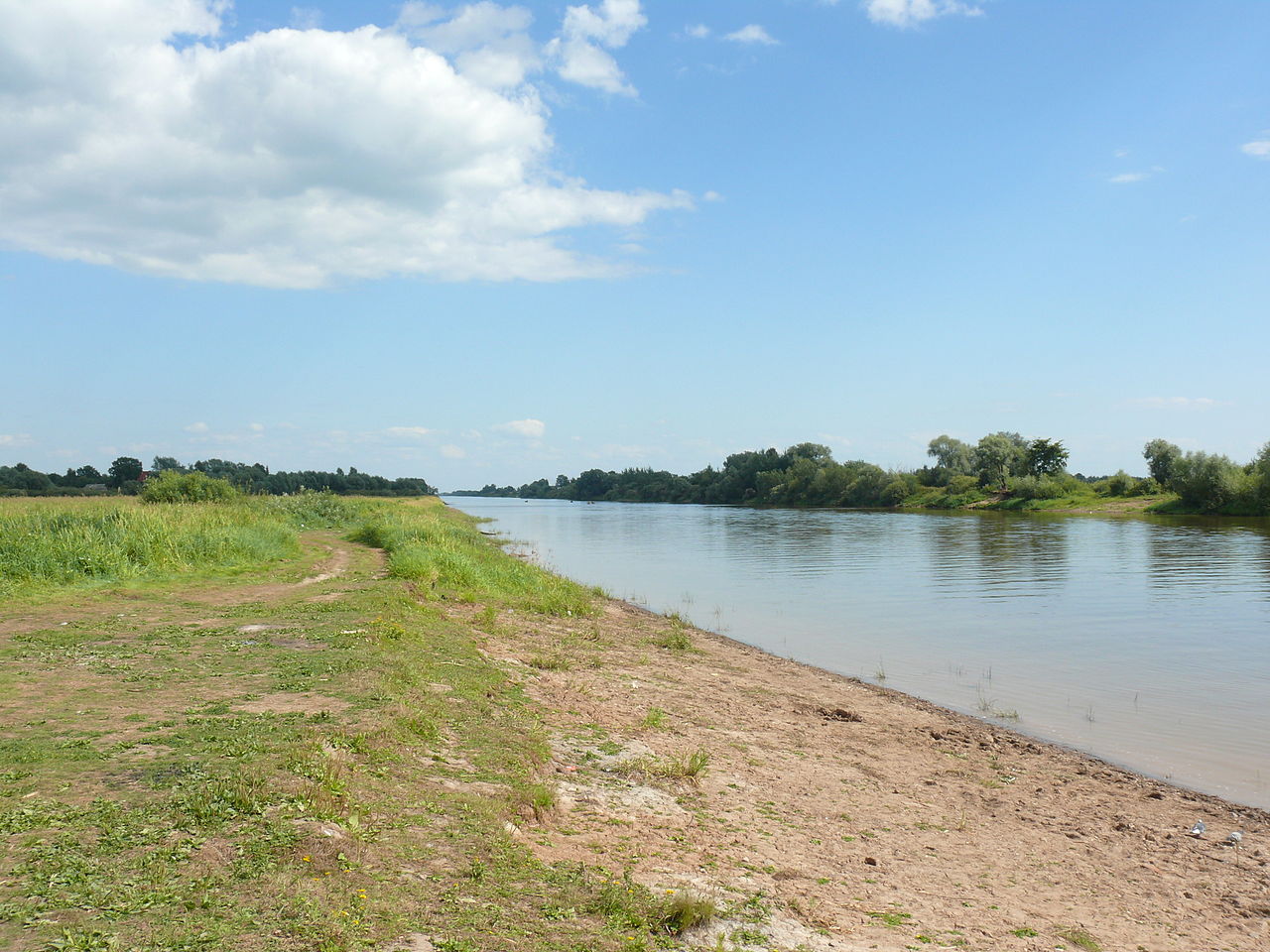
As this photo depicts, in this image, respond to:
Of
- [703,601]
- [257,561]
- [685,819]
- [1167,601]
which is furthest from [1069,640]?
[257,561]

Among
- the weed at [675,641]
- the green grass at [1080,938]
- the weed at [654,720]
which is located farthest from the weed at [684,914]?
the weed at [675,641]

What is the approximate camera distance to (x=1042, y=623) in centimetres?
2069

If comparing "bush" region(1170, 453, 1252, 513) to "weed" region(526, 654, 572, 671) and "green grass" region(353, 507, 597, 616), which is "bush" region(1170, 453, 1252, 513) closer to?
"green grass" region(353, 507, 597, 616)

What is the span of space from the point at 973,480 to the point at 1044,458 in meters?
8.91

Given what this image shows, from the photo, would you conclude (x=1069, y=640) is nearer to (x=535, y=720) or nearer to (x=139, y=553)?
(x=535, y=720)

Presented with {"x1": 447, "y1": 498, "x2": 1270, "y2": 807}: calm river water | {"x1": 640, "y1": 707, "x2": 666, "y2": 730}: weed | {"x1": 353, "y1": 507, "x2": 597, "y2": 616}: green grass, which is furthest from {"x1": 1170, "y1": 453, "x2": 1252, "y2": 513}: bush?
{"x1": 640, "y1": 707, "x2": 666, "y2": 730}: weed

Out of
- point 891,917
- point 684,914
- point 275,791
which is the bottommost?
point 891,917

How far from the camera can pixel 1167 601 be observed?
23.7m

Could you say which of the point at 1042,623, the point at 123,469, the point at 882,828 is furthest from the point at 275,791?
the point at 123,469

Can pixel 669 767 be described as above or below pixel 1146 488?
below

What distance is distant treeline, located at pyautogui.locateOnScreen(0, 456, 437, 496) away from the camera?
49.1m

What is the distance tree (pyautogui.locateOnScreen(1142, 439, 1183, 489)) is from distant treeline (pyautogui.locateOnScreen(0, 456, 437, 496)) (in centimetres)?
8459

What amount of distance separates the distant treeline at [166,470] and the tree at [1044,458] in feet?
283

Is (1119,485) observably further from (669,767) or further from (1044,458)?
(669,767)
